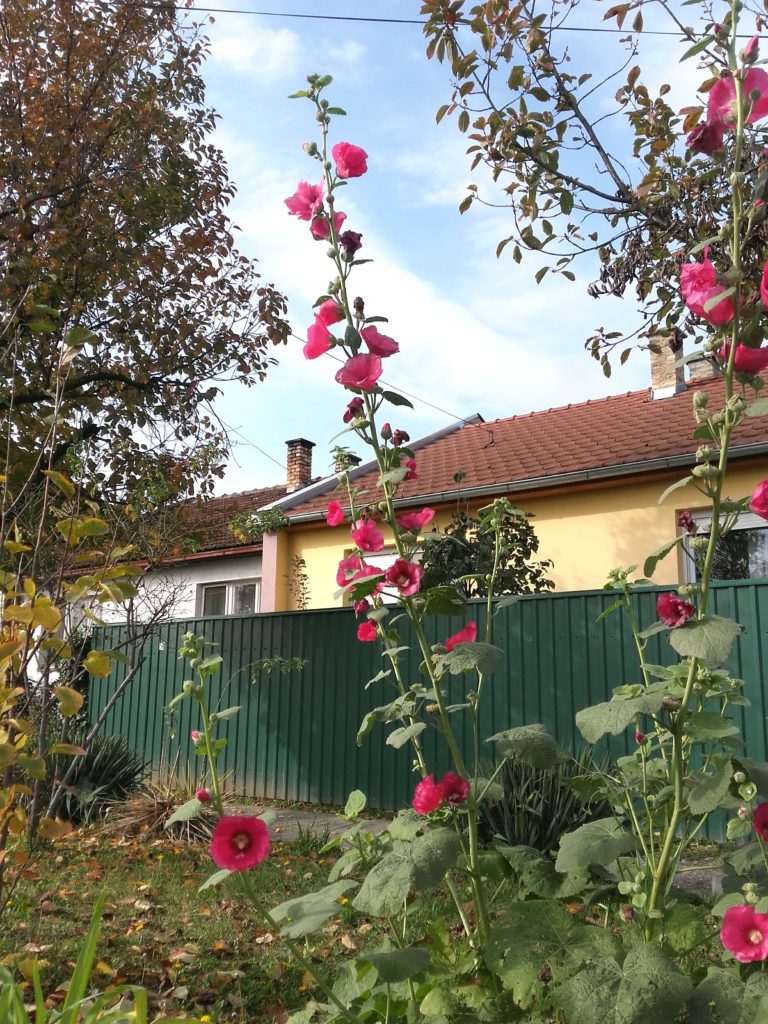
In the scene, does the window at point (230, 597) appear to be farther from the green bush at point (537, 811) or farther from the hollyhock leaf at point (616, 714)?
the hollyhock leaf at point (616, 714)

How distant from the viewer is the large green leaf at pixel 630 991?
149 cm

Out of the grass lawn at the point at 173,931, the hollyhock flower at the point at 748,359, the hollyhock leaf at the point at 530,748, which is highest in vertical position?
the hollyhock flower at the point at 748,359

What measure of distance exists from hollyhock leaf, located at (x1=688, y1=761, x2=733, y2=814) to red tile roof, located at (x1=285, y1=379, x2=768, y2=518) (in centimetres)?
649

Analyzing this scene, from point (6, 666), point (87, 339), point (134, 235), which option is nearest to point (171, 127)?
point (134, 235)

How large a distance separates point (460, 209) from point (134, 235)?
5292mm

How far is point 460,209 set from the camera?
4996 mm

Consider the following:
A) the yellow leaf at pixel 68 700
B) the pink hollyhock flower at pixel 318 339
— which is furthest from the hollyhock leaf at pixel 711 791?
the yellow leaf at pixel 68 700

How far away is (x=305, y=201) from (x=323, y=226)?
0.08 meters

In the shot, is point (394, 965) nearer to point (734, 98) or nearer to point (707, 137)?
point (707, 137)

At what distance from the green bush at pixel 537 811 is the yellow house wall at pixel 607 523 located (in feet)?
12.0

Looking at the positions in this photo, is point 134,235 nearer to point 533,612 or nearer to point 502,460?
point 502,460

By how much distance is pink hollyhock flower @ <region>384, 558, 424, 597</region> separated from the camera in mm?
2092

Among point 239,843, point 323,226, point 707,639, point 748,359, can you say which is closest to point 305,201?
point 323,226

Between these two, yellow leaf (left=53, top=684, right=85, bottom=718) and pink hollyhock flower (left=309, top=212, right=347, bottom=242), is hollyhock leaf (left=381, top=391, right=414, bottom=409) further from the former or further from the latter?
yellow leaf (left=53, top=684, right=85, bottom=718)
